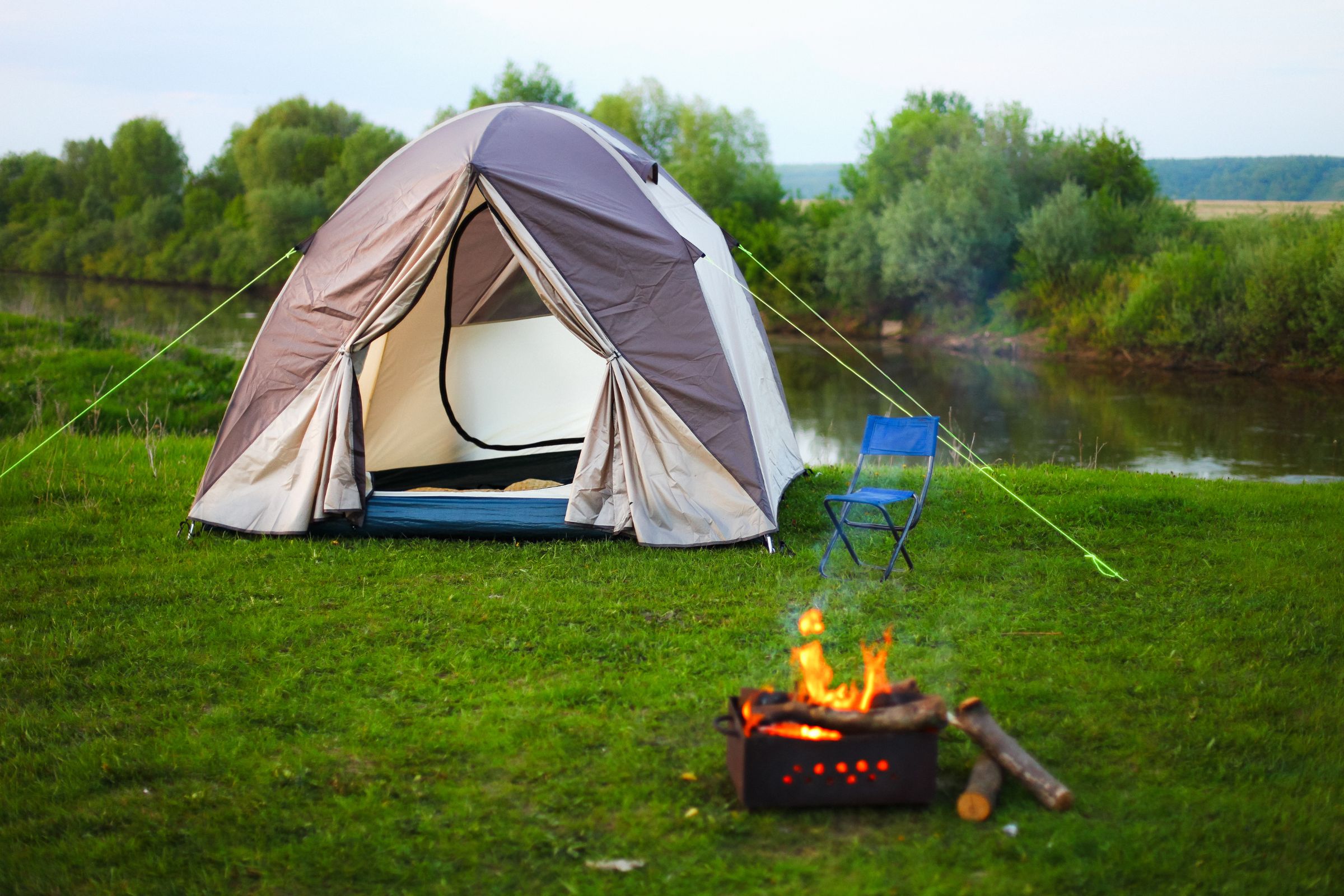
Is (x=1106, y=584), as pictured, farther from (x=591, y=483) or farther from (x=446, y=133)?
(x=446, y=133)

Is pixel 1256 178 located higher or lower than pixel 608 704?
higher

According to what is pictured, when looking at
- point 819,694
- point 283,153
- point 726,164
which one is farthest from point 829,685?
point 283,153

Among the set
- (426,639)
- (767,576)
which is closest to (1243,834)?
(767,576)

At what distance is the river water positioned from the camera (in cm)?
1107

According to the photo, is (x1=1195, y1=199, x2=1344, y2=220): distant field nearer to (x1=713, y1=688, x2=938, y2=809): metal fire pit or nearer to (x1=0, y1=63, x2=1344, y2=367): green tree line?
(x1=0, y1=63, x2=1344, y2=367): green tree line

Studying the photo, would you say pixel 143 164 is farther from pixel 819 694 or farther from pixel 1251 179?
pixel 819 694

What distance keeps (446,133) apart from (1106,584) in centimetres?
405

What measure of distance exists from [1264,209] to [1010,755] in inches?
843

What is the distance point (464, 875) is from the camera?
8.03 feet

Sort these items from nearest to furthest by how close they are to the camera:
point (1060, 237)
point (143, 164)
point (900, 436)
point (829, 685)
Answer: point (829, 685)
point (900, 436)
point (1060, 237)
point (143, 164)

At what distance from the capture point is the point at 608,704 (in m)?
3.38

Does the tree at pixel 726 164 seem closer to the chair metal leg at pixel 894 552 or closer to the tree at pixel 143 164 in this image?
the tree at pixel 143 164

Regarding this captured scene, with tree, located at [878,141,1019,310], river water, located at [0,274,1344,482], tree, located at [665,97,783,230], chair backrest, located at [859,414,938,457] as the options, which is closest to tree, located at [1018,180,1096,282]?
tree, located at [878,141,1019,310]

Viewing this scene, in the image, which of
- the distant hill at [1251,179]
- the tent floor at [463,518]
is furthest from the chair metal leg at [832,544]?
the distant hill at [1251,179]
